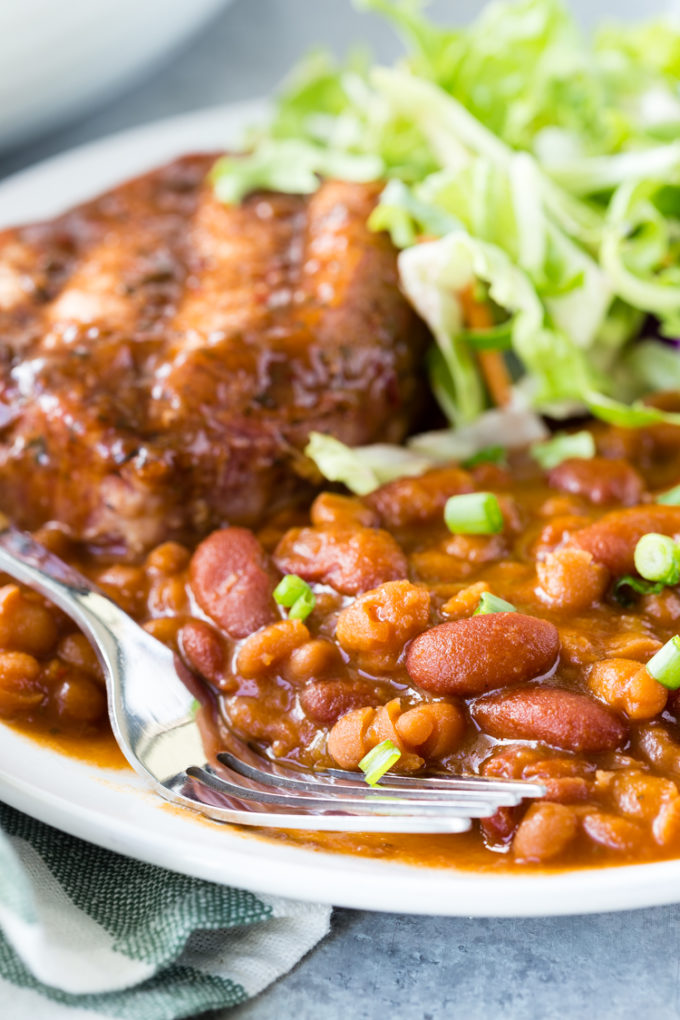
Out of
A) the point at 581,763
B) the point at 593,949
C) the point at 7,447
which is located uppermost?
the point at 7,447

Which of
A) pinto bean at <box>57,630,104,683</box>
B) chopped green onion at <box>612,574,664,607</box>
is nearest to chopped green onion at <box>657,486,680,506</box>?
chopped green onion at <box>612,574,664,607</box>

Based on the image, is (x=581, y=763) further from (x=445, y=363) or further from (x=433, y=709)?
(x=445, y=363)

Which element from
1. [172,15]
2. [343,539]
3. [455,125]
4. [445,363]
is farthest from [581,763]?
[172,15]

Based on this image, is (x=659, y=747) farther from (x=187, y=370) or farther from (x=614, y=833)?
(x=187, y=370)

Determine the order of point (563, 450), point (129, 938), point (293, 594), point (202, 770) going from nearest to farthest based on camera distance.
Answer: point (129, 938)
point (202, 770)
point (293, 594)
point (563, 450)

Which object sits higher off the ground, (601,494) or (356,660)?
(356,660)

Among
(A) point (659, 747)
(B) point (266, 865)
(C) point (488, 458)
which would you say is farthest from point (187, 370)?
(A) point (659, 747)
